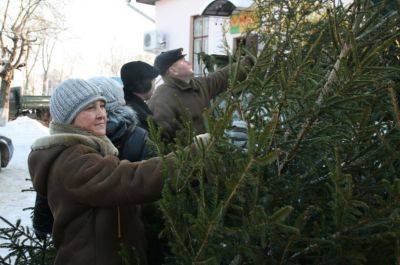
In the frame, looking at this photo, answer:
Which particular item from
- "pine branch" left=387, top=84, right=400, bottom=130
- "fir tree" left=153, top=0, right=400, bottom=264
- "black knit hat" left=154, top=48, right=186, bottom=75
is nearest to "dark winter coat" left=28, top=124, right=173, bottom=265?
"fir tree" left=153, top=0, right=400, bottom=264

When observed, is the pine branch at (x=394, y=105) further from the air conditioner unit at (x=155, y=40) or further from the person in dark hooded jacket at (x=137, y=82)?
the air conditioner unit at (x=155, y=40)

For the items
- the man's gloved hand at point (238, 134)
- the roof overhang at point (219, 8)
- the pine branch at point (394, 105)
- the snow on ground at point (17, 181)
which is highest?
the roof overhang at point (219, 8)

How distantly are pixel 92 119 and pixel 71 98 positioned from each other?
111 millimetres

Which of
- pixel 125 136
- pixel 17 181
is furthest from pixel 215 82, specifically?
pixel 17 181

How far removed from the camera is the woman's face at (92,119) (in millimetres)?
2070

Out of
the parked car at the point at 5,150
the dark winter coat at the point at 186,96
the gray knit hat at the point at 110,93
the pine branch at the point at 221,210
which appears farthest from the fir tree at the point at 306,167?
the parked car at the point at 5,150

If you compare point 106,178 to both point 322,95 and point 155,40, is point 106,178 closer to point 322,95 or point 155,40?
point 322,95

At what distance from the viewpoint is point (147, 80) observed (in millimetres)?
3561

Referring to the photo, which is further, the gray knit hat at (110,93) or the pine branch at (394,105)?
the gray knit hat at (110,93)

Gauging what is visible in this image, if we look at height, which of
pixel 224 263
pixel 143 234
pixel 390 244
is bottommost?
Result: pixel 143 234

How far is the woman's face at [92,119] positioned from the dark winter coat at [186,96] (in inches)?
45.3

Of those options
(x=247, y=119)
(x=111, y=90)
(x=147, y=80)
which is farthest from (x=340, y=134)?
(x=147, y=80)

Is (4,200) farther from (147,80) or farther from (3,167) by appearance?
(147,80)

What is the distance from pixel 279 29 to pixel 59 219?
1143mm
